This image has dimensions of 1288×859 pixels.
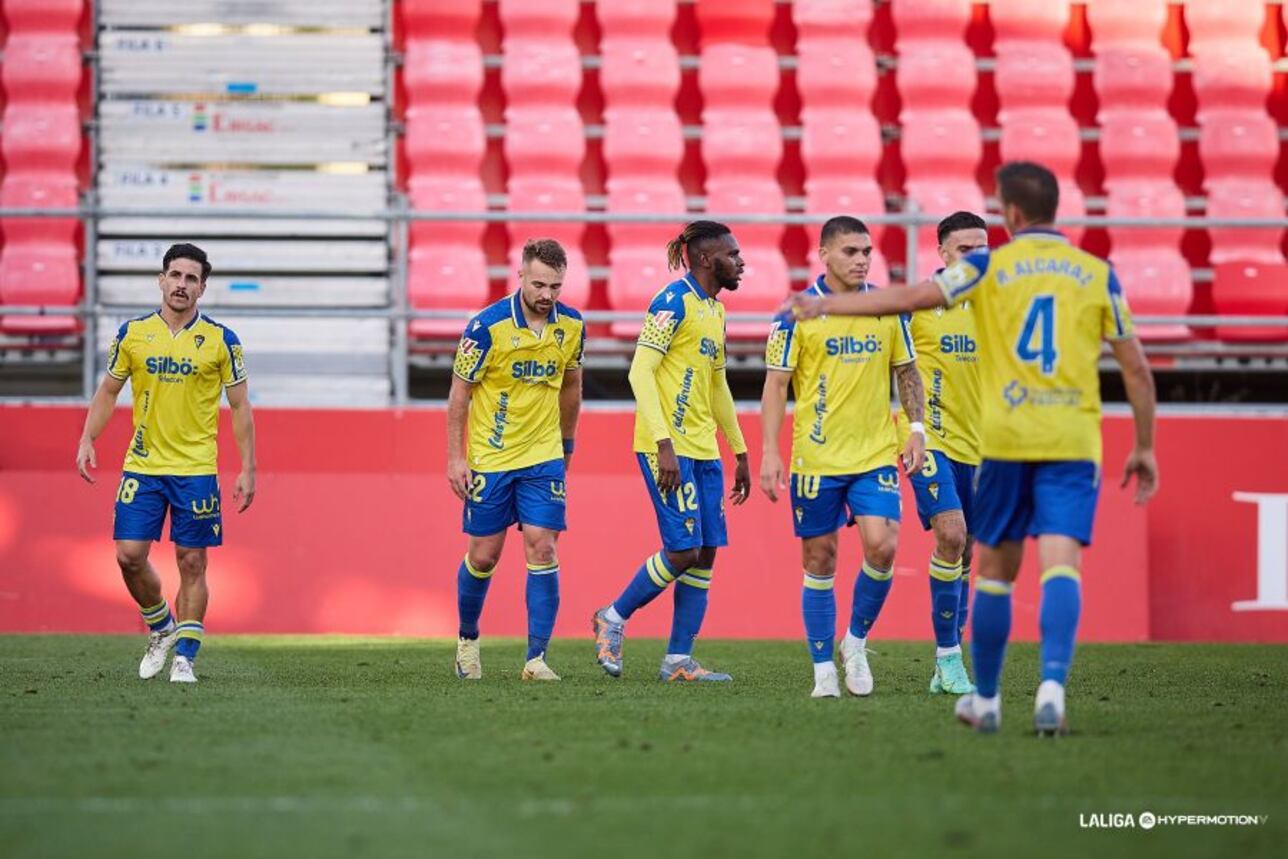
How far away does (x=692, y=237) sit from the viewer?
338 inches

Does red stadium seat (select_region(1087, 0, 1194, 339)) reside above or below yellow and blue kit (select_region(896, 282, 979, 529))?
above

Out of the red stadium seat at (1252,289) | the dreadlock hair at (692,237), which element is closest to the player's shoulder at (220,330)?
the dreadlock hair at (692,237)

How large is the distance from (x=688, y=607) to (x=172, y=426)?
2544mm

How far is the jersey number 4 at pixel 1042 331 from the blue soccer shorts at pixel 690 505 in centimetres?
258

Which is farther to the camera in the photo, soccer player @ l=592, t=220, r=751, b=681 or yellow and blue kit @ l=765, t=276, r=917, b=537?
soccer player @ l=592, t=220, r=751, b=681

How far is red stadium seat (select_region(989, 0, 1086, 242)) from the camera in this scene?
16.0 metres

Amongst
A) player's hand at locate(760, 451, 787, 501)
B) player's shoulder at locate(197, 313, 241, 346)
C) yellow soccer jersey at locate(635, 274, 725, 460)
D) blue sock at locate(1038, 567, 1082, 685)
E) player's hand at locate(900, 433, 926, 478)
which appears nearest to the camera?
blue sock at locate(1038, 567, 1082, 685)

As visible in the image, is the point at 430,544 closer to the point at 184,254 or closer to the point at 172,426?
the point at 172,426

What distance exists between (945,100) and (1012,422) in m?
10.3

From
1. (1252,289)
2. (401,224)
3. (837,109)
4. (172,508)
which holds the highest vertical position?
(837,109)

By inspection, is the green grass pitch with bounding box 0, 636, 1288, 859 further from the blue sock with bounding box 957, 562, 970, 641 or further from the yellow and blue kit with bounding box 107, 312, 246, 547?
the yellow and blue kit with bounding box 107, 312, 246, 547

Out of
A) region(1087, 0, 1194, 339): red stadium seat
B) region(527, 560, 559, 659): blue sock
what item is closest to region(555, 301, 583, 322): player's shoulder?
region(527, 560, 559, 659): blue sock

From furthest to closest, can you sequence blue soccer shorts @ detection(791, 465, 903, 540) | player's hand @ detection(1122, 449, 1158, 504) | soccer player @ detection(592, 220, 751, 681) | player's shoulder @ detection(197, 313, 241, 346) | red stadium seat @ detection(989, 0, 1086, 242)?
red stadium seat @ detection(989, 0, 1086, 242) → player's shoulder @ detection(197, 313, 241, 346) → soccer player @ detection(592, 220, 751, 681) → blue soccer shorts @ detection(791, 465, 903, 540) → player's hand @ detection(1122, 449, 1158, 504)

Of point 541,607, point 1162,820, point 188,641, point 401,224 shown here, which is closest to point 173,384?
point 188,641
